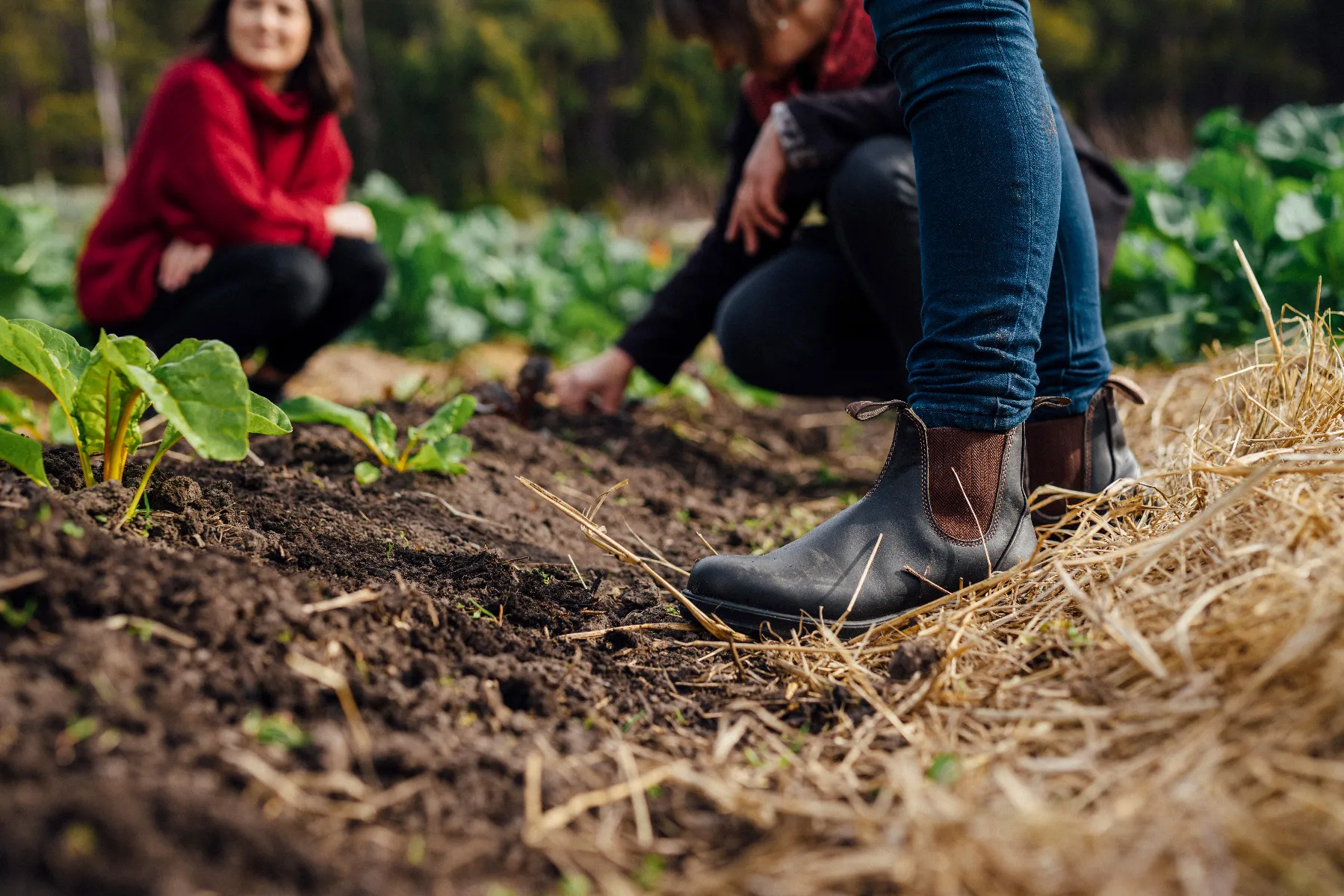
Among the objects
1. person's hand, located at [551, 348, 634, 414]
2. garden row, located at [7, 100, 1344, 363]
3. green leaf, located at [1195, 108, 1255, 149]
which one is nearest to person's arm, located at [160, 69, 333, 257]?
garden row, located at [7, 100, 1344, 363]

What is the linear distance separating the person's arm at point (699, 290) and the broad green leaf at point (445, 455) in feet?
2.49

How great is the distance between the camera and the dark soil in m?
0.71

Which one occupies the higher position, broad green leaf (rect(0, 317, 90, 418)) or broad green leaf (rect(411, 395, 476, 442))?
broad green leaf (rect(0, 317, 90, 418))

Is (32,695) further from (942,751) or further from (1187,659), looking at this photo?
(1187,659)

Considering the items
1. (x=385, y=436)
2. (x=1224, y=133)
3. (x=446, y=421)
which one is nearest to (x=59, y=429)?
(x=385, y=436)

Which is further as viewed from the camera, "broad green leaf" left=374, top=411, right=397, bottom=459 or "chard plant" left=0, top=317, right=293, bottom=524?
"broad green leaf" left=374, top=411, right=397, bottom=459

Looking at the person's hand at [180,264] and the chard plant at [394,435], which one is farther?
the person's hand at [180,264]

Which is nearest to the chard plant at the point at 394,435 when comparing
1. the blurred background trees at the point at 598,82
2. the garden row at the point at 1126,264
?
the garden row at the point at 1126,264

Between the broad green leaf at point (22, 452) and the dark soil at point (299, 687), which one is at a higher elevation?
the broad green leaf at point (22, 452)

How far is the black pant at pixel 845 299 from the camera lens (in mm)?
1859

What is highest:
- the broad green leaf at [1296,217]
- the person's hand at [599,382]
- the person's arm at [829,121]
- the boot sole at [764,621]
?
the person's arm at [829,121]

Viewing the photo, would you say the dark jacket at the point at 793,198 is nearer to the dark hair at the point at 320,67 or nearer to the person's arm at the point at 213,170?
the person's arm at the point at 213,170

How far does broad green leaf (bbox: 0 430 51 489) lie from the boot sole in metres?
0.85

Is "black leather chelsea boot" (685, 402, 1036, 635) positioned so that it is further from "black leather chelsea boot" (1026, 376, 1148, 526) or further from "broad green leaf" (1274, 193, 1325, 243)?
"broad green leaf" (1274, 193, 1325, 243)
